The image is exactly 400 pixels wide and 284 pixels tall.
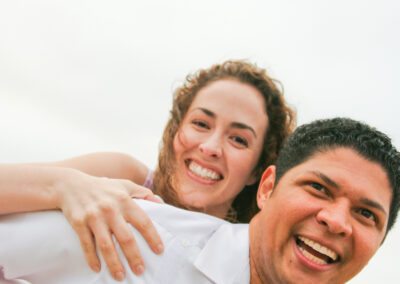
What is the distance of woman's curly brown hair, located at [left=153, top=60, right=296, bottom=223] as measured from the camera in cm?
321

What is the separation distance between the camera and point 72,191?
65.1 inches

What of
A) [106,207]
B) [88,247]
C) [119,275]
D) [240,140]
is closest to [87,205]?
[106,207]

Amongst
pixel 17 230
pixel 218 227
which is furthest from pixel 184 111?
pixel 17 230

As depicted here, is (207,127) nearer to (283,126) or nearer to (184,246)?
(283,126)

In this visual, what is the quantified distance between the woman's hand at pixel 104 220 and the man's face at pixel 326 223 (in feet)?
2.16

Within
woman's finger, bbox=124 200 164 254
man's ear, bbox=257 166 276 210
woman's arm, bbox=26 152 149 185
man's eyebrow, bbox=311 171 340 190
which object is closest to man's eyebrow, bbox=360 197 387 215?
man's eyebrow, bbox=311 171 340 190

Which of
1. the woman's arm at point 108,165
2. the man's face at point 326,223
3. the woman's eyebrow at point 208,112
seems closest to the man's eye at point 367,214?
the man's face at point 326,223

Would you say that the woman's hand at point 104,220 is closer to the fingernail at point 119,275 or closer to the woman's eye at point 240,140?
the fingernail at point 119,275

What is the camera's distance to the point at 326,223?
5.80 ft

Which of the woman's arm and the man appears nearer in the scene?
the man

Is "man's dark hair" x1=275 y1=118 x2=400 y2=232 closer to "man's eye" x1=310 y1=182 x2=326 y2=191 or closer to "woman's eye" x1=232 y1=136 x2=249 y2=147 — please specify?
"man's eye" x1=310 y1=182 x2=326 y2=191

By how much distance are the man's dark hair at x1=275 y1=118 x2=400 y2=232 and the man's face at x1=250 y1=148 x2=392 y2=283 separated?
6 cm

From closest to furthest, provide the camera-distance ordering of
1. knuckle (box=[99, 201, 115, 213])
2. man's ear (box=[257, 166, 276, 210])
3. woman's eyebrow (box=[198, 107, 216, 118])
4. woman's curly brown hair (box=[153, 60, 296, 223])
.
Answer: knuckle (box=[99, 201, 115, 213]) → man's ear (box=[257, 166, 276, 210]) → woman's eyebrow (box=[198, 107, 216, 118]) → woman's curly brown hair (box=[153, 60, 296, 223])

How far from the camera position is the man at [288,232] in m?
1.56
